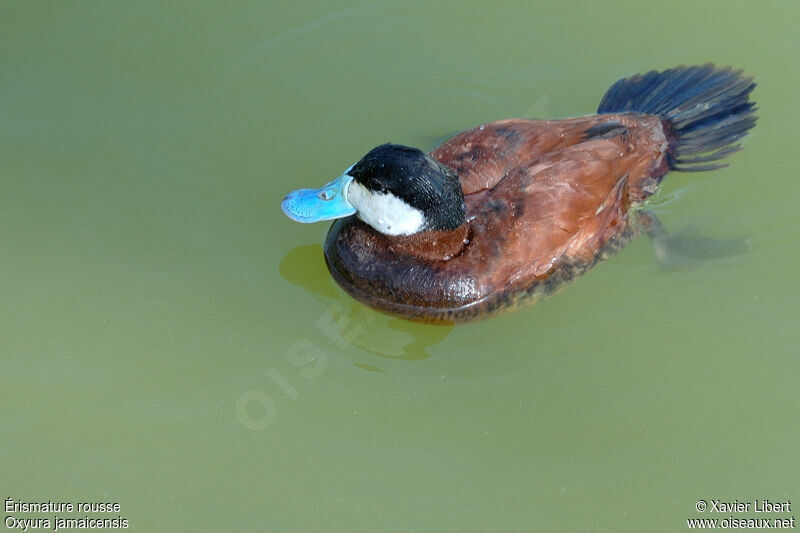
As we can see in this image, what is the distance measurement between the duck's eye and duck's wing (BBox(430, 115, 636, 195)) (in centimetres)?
43

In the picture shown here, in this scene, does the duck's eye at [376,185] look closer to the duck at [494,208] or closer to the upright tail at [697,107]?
the duck at [494,208]

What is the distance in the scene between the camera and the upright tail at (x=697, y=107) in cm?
474

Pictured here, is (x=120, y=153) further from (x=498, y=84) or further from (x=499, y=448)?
(x=499, y=448)

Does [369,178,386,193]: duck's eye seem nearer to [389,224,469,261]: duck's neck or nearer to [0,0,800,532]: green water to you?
[389,224,469,261]: duck's neck

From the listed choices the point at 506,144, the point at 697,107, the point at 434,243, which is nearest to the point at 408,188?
the point at 434,243

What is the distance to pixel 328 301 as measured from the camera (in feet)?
15.0

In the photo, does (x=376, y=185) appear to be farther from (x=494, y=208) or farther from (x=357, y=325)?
(x=357, y=325)

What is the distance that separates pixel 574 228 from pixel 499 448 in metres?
1.12

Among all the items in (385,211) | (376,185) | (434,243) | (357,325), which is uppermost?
(376,185)

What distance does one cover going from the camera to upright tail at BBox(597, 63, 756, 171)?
4.74 m

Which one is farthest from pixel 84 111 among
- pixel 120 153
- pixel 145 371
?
pixel 145 371

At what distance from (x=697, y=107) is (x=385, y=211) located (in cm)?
187

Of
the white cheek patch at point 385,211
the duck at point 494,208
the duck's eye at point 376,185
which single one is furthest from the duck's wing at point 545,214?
the duck's eye at point 376,185

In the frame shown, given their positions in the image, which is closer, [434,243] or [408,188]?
[408,188]
